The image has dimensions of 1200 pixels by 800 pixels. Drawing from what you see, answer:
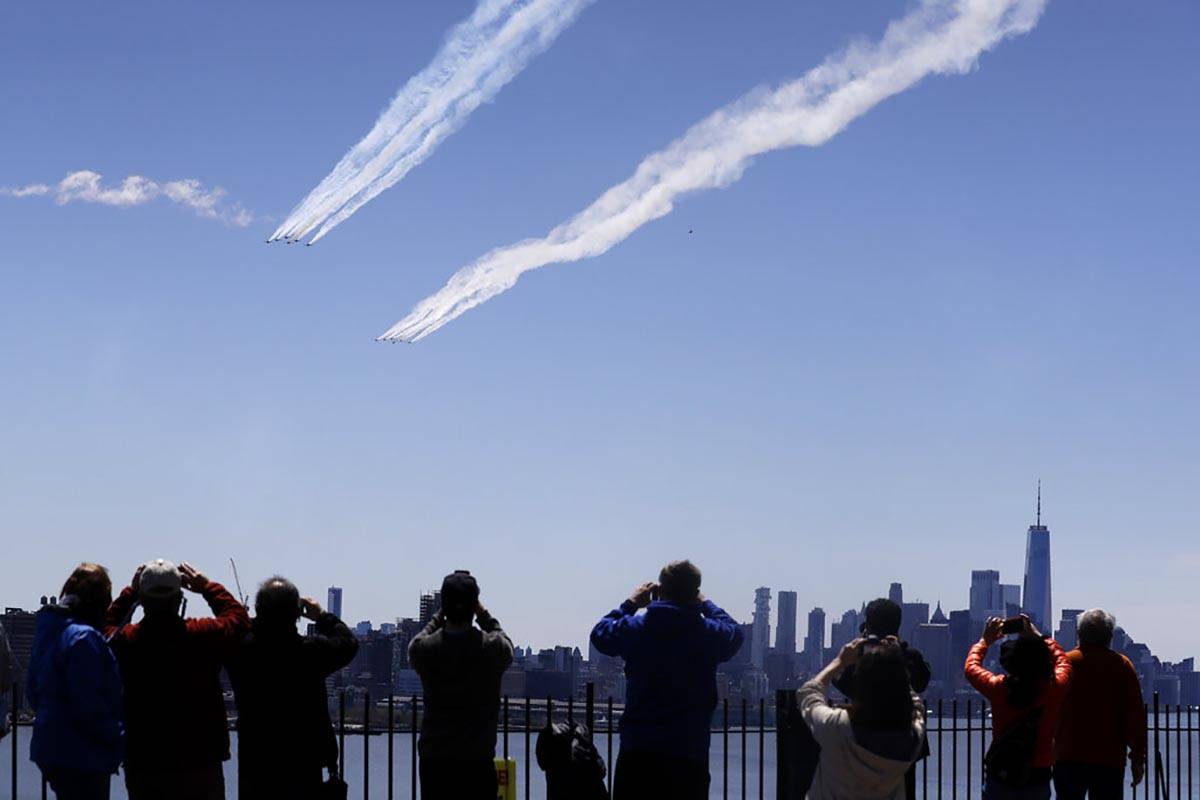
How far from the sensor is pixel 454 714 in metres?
8.81

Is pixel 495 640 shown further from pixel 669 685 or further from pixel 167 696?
pixel 167 696

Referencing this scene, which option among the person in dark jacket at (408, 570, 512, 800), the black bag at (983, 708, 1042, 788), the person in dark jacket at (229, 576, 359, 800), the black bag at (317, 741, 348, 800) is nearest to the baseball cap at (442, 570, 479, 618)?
the person in dark jacket at (408, 570, 512, 800)

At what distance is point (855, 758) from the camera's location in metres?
6.81

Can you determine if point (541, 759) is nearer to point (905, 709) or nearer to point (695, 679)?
point (695, 679)

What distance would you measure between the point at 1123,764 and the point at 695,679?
342cm

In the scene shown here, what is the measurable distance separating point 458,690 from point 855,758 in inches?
107

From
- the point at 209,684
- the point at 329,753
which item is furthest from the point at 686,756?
the point at 209,684

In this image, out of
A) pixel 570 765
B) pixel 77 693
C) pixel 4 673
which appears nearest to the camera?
pixel 77 693

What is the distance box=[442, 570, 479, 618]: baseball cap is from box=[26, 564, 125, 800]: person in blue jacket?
1.76 m

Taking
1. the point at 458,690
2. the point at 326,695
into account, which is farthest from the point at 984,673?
the point at 326,695

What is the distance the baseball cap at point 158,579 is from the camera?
8102 millimetres

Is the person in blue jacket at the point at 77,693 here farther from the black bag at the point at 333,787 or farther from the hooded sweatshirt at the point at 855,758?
the hooded sweatshirt at the point at 855,758

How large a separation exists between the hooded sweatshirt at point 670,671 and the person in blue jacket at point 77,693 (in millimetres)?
2630

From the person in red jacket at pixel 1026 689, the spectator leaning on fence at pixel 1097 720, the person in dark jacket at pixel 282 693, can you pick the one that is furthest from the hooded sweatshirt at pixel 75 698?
the spectator leaning on fence at pixel 1097 720
